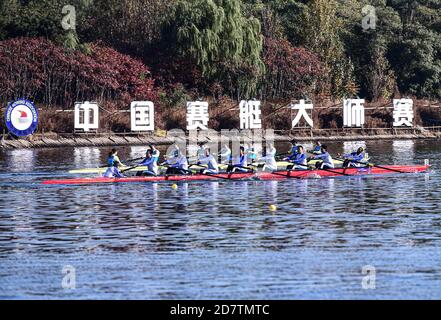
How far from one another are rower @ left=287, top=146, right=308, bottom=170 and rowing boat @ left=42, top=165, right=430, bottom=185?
33cm

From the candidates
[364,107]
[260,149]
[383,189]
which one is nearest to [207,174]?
[383,189]

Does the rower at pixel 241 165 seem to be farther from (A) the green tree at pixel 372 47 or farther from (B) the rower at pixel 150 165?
(A) the green tree at pixel 372 47

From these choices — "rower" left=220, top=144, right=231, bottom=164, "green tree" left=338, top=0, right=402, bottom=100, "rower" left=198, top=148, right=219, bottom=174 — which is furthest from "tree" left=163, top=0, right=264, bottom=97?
"rower" left=198, top=148, right=219, bottom=174

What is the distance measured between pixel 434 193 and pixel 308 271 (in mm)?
16510

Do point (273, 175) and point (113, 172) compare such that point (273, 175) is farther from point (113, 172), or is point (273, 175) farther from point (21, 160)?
point (21, 160)

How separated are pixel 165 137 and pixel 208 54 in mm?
7647

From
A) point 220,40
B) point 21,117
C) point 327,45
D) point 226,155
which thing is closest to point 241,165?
point 226,155

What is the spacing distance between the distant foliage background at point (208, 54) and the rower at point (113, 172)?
26.5 m

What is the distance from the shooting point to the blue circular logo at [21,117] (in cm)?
6384

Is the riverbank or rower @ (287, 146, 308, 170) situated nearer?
rower @ (287, 146, 308, 170)

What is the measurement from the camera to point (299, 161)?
44.8 metres

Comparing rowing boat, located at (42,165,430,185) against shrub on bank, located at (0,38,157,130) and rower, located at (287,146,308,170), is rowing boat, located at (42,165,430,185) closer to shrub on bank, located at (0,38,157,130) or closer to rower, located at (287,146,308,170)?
rower, located at (287,146,308,170)

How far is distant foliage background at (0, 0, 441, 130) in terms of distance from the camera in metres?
69.5
